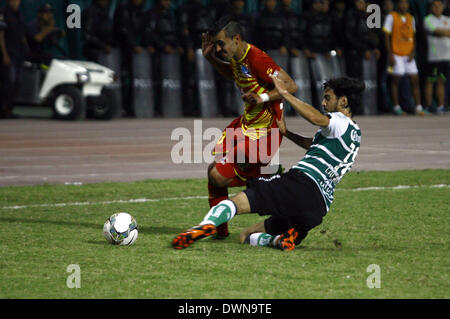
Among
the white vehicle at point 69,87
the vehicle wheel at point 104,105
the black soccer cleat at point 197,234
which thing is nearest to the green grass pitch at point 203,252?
the black soccer cleat at point 197,234

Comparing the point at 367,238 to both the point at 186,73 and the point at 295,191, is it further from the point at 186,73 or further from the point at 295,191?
the point at 186,73

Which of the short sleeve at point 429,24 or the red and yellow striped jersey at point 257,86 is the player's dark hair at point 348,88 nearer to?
the red and yellow striped jersey at point 257,86

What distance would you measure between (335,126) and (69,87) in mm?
12781

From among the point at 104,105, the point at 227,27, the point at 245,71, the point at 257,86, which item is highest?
the point at 227,27

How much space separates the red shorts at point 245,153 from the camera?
7.34 m

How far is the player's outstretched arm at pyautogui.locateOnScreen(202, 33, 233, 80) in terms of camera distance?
749cm

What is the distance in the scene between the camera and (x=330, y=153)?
6.85 m

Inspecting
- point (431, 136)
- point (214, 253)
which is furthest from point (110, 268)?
point (431, 136)

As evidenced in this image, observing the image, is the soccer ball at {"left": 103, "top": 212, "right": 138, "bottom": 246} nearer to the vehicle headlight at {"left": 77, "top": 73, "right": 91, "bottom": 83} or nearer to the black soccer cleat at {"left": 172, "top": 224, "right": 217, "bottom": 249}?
the black soccer cleat at {"left": 172, "top": 224, "right": 217, "bottom": 249}

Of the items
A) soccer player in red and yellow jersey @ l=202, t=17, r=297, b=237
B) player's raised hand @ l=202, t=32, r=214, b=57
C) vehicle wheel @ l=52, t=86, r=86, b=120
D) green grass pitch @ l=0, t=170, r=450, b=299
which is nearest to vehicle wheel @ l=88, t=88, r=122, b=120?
vehicle wheel @ l=52, t=86, r=86, b=120

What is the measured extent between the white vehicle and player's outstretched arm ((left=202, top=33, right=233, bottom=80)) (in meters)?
11.4

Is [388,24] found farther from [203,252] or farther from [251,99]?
[203,252]

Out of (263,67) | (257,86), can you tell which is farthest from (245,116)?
(263,67)

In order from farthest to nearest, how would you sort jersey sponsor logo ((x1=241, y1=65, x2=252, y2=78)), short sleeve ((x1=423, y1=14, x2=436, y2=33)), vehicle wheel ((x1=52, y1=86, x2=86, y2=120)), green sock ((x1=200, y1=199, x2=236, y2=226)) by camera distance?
short sleeve ((x1=423, y1=14, x2=436, y2=33)) < vehicle wheel ((x1=52, y1=86, x2=86, y2=120)) < jersey sponsor logo ((x1=241, y1=65, x2=252, y2=78)) < green sock ((x1=200, y1=199, x2=236, y2=226))
